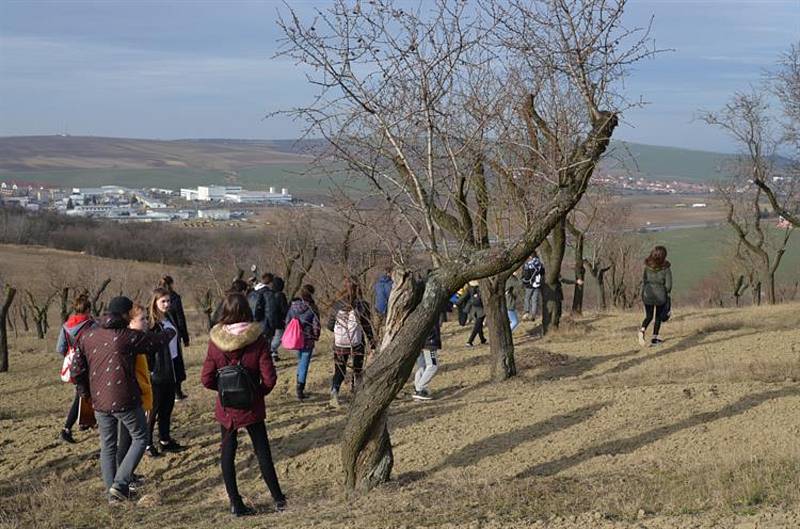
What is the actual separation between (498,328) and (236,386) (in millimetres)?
6362

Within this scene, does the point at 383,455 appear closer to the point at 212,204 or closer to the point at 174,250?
the point at 174,250

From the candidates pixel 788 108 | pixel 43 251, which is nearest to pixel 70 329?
pixel 788 108

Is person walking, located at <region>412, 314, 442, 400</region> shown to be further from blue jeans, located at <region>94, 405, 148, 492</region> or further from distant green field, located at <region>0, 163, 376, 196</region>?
distant green field, located at <region>0, 163, 376, 196</region>

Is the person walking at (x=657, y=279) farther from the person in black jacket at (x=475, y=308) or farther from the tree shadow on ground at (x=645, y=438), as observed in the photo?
the tree shadow on ground at (x=645, y=438)

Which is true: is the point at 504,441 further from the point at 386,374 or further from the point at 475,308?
the point at 475,308

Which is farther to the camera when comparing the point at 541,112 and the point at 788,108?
the point at 788,108

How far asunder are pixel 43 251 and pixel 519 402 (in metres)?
60.8

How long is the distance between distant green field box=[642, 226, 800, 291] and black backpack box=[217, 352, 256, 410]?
144 ft

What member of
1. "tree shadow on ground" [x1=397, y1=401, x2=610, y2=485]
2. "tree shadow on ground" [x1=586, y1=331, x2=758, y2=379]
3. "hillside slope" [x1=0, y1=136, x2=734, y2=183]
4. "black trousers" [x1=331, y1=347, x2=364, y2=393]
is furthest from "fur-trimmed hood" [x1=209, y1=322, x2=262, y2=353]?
"hillside slope" [x1=0, y1=136, x2=734, y2=183]

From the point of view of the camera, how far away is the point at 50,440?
10.5m

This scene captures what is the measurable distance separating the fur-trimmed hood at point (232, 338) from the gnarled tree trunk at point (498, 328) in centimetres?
610

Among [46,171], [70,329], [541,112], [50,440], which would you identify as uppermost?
[46,171]

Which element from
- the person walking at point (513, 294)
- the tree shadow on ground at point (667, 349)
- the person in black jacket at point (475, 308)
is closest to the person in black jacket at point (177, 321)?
the person in black jacket at point (475, 308)

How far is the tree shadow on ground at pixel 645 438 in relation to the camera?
812 cm
